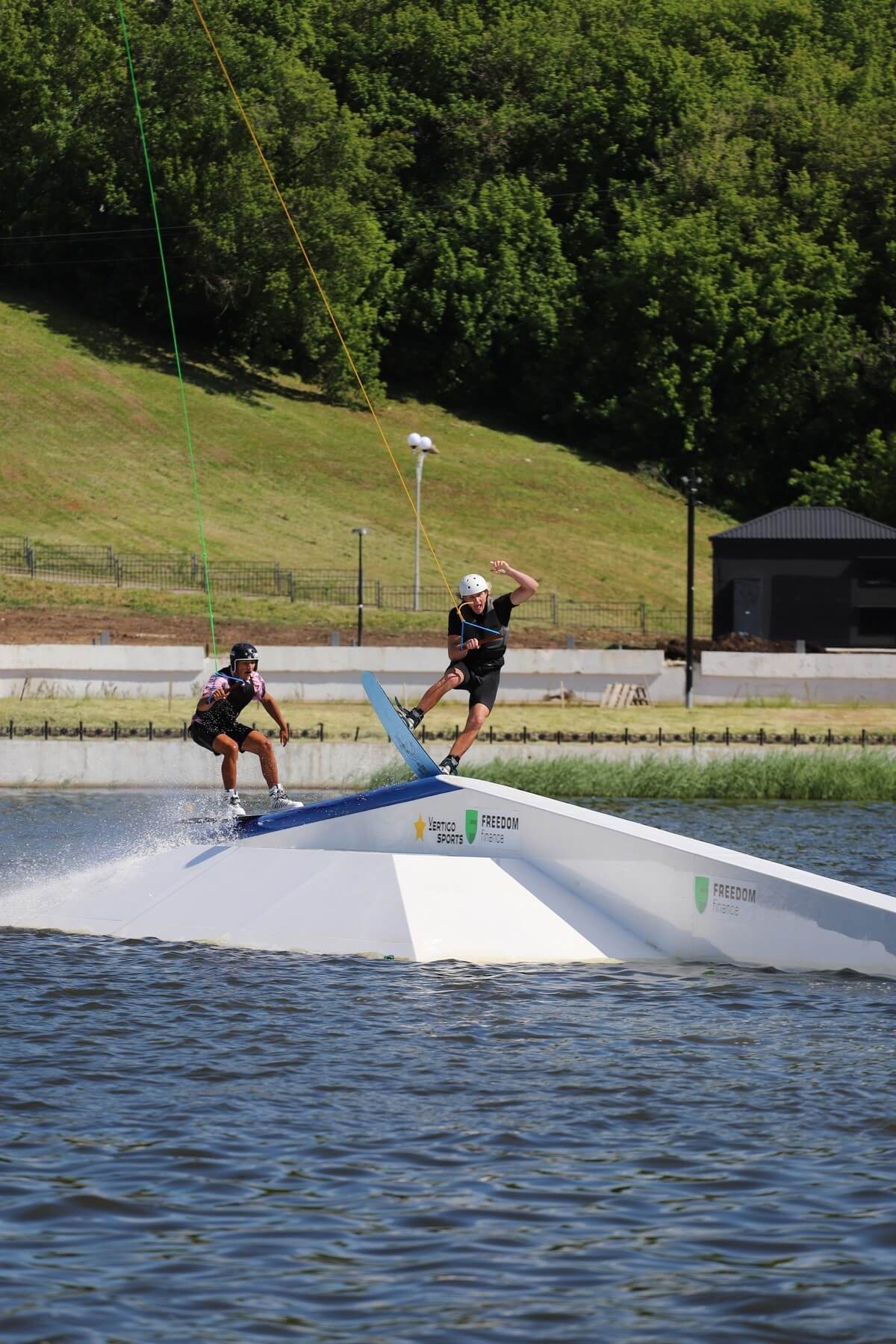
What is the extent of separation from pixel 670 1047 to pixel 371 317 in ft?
282

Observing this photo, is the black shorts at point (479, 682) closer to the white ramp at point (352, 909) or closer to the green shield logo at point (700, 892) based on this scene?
the white ramp at point (352, 909)

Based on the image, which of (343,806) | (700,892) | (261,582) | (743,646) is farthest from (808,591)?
(700,892)

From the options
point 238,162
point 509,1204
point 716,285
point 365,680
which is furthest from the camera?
point 716,285

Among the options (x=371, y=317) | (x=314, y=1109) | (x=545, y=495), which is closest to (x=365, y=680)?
(x=314, y=1109)

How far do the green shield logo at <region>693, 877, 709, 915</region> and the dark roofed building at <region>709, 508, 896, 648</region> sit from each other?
153 feet

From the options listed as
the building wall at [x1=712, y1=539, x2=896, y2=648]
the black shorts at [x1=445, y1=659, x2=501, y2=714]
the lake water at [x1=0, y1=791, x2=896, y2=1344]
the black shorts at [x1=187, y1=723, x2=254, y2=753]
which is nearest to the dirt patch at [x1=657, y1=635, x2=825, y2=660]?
the building wall at [x1=712, y1=539, x2=896, y2=648]

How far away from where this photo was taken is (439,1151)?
37.1 feet

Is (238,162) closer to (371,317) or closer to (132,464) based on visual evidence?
(371,317)

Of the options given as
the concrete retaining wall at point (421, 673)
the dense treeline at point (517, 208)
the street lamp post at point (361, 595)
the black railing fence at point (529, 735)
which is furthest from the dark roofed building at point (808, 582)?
the dense treeline at point (517, 208)

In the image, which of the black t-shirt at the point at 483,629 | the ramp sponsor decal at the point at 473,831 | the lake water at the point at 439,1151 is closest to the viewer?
the lake water at the point at 439,1151

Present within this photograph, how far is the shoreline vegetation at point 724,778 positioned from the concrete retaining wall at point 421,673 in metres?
9.22

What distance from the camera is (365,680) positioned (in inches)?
722

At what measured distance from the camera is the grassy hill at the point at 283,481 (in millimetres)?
78500

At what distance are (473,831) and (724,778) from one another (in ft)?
58.1
